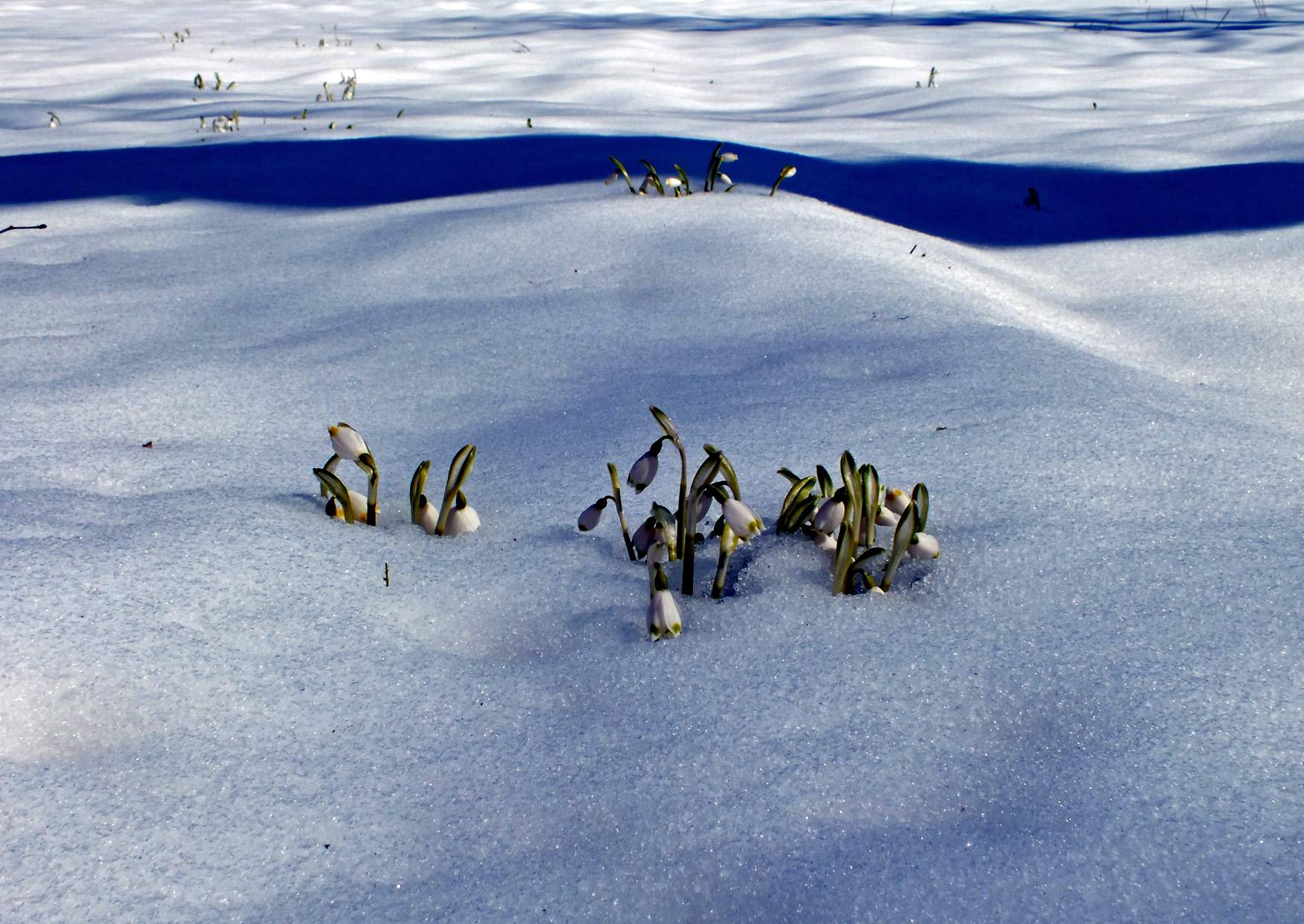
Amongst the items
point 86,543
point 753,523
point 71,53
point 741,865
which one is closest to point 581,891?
point 741,865

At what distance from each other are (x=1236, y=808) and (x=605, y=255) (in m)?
2.42

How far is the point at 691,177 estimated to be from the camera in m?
4.18

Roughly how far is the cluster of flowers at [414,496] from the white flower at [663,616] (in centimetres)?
41

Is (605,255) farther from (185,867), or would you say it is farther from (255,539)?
(185,867)

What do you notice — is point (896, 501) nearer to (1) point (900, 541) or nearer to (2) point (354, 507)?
(1) point (900, 541)

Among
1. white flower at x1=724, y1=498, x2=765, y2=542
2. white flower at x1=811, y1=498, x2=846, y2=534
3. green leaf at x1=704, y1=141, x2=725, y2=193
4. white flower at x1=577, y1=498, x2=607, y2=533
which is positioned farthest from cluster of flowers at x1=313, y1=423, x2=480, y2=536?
green leaf at x1=704, y1=141, x2=725, y2=193

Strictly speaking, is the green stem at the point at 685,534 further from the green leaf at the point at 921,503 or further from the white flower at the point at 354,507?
the white flower at the point at 354,507

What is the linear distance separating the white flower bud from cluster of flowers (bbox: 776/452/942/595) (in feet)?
2.20

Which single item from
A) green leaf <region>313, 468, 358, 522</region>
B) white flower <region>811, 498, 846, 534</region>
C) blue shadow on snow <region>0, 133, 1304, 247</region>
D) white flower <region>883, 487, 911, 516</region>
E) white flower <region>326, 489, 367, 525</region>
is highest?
blue shadow on snow <region>0, 133, 1304, 247</region>

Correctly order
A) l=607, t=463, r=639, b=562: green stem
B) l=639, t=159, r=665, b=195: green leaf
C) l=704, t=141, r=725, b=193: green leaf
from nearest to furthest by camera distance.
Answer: l=607, t=463, r=639, b=562: green stem, l=639, t=159, r=665, b=195: green leaf, l=704, t=141, r=725, b=193: green leaf

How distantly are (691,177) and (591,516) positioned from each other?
2903mm

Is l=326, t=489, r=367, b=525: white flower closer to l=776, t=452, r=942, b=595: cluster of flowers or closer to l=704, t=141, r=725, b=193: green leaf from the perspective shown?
l=776, t=452, r=942, b=595: cluster of flowers

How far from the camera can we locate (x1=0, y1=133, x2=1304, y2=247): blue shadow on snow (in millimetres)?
3879

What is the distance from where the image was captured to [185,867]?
998 millimetres
